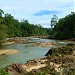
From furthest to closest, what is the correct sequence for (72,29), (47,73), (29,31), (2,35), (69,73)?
(29,31)
(72,29)
(2,35)
(47,73)
(69,73)

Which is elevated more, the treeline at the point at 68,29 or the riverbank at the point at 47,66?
the treeline at the point at 68,29

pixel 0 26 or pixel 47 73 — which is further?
pixel 0 26

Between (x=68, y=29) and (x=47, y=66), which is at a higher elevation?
(x=68, y=29)

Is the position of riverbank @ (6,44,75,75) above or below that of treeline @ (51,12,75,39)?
below

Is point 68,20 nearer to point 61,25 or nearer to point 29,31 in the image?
point 61,25

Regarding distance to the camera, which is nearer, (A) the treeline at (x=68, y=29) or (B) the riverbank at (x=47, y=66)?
(B) the riverbank at (x=47, y=66)

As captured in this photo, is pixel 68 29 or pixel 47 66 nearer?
pixel 47 66

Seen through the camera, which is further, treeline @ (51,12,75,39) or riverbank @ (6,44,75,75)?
treeline @ (51,12,75,39)

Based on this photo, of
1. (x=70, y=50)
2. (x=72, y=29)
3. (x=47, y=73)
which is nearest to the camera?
(x=47, y=73)

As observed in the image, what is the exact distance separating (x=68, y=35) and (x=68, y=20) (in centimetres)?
799

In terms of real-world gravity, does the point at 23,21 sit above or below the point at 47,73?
above

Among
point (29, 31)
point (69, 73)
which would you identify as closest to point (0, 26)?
point (69, 73)

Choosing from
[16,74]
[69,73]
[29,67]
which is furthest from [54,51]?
[69,73]

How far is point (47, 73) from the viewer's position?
2316 centimetres
